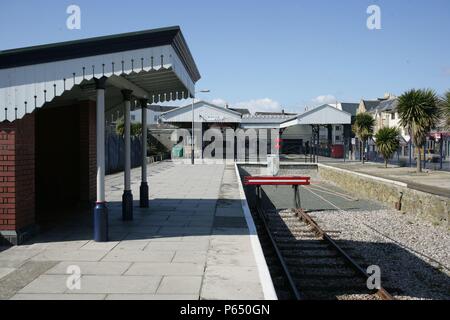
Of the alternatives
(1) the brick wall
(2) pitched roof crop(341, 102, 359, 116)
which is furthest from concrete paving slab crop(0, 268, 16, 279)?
(2) pitched roof crop(341, 102, 359, 116)

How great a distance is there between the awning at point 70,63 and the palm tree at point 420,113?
860 inches

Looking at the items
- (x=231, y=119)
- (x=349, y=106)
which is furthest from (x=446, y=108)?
(x=349, y=106)

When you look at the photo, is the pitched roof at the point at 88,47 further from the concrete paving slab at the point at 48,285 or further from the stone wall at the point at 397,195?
the stone wall at the point at 397,195

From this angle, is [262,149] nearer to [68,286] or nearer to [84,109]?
[84,109]

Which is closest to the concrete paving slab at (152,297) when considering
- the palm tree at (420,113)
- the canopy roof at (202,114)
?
the palm tree at (420,113)

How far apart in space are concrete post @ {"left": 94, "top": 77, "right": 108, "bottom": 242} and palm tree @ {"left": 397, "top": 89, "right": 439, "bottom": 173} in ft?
72.8

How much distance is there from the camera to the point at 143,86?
10.7 m

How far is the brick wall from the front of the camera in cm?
730

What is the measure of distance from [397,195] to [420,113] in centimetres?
1017

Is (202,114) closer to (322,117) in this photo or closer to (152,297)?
(322,117)

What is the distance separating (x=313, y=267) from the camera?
8.89 meters

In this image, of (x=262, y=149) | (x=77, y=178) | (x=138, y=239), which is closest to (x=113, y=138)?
(x=77, y=178)

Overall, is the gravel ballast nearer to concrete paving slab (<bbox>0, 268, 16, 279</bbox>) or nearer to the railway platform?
the railway platform

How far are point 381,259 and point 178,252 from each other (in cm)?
503
